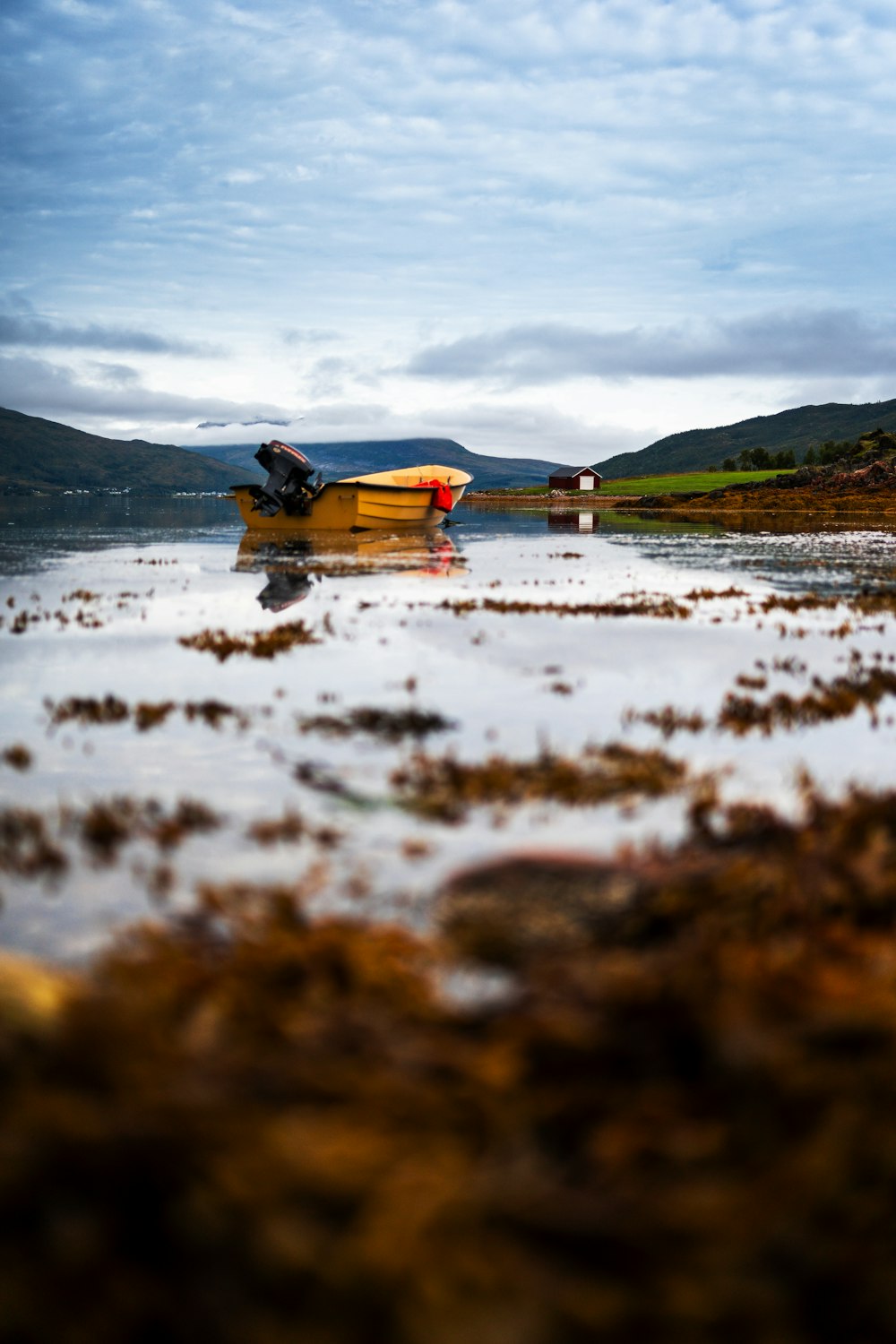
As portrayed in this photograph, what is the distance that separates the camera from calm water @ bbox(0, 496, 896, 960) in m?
5.27

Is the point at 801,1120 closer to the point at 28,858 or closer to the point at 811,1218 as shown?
the point at 811,1218

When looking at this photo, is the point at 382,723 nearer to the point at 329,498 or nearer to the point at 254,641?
the point at 254,641

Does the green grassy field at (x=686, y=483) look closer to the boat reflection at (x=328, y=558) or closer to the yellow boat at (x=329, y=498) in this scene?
the yellow boat at (x=329, y=498)

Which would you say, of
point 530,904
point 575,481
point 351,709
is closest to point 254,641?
point 351,709

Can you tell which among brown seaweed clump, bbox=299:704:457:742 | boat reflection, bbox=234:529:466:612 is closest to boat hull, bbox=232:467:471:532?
boat reflection, bbox=234:529:466:612

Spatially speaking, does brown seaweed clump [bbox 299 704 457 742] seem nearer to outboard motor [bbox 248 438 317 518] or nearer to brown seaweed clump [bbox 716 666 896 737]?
brown seaweed clump [bbox 716 666 896 737]

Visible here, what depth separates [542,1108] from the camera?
9.64 ft

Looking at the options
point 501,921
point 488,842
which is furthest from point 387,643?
point 501,921

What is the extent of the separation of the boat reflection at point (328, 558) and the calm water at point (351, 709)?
44 cm

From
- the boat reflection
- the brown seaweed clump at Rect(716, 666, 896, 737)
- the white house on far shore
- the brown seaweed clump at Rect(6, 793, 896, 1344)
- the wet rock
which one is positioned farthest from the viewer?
the white house on far shore

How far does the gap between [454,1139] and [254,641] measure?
1206 centimetres

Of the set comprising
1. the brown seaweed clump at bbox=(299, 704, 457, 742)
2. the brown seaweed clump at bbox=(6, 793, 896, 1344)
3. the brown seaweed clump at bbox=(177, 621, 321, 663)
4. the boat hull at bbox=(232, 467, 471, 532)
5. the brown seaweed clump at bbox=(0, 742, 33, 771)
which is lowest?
the brown seaweed clump at bbox=(6, 793, 896, 1344)

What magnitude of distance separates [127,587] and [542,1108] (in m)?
21.8

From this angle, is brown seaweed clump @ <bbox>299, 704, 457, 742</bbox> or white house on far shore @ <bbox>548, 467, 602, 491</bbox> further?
white house on far shore @ <bbox>548, 467, 602, 491</bbox>
